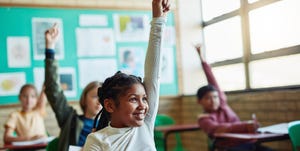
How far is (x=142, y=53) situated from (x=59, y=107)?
2988 mm

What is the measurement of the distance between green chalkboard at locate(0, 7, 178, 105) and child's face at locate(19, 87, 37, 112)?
79cm

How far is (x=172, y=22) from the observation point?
5.64 m

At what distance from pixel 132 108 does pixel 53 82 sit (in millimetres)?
1200

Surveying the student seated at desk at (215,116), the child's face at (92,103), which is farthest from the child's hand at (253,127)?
the child's face at (92,103)

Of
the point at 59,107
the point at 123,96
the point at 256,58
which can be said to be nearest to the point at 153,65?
the point at 123,96

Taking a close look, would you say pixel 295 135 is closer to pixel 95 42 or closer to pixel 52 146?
pixel 52 146

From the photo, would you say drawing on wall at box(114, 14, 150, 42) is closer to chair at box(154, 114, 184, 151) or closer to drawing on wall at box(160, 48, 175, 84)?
drawing on wall at box(160, 48, 175, 84)

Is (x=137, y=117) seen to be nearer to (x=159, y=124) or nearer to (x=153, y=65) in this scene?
(x=153, y=65)

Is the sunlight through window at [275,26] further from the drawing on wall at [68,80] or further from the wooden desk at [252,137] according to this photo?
the drawing on wall at [68,80]

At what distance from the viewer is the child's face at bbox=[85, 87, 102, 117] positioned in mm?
2613

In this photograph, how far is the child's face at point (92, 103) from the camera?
103 inches

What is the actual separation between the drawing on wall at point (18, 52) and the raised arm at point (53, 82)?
2487mm

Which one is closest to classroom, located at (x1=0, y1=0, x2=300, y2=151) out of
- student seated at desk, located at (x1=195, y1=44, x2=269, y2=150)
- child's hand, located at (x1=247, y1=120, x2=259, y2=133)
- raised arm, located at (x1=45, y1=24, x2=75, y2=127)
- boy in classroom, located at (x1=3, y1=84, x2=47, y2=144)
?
student seated at desk, located at (x1=195, y1=44, x2=269, y2=150)

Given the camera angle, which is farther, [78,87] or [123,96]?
[78,87]
